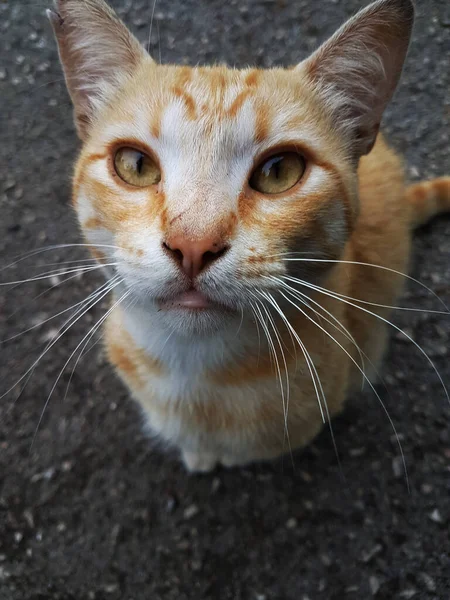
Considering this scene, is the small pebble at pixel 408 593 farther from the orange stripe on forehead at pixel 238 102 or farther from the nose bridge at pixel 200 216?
the orange stripe on forehead at pixel 238 102

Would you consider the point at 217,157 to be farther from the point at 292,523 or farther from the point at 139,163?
the point at 292,523

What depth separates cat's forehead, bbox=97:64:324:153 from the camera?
3.11ft

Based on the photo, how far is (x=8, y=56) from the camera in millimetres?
2785

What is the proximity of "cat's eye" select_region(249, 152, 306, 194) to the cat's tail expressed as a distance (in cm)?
114

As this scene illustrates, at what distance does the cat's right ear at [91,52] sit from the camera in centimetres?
110

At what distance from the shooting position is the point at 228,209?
2.90 feet

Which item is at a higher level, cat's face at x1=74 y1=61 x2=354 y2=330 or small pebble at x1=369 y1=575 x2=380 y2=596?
cat's face at x1=74 y1=61 x2=354 y2=330

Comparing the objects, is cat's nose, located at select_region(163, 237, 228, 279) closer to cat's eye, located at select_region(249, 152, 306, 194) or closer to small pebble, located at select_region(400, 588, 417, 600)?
cat's eye, located at select_region(249, 152, 306, 194)

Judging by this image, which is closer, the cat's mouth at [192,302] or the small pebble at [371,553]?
the cat's mouth at [192,302]

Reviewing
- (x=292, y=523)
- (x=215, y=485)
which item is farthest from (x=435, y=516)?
(x=215, y=485)

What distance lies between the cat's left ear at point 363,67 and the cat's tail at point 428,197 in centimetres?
94

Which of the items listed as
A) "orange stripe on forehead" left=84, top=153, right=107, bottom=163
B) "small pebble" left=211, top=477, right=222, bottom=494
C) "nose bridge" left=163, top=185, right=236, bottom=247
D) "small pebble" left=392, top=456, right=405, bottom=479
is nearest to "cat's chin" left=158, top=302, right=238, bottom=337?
"nose bridge" left=163, top=185, right=236, bottom=247

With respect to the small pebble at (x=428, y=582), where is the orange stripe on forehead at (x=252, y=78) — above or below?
above

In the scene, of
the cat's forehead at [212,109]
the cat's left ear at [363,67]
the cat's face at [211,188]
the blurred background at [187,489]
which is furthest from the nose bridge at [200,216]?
the blurred background at [187,489]
